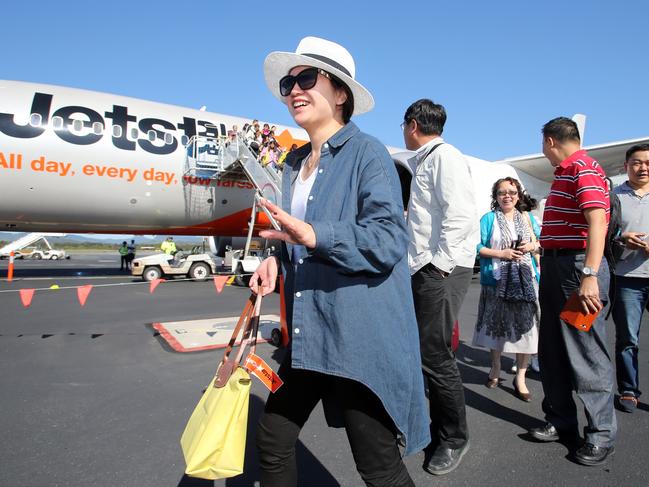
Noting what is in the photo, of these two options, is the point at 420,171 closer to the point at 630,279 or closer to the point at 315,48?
the point at 315,48

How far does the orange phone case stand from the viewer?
89.8 inches

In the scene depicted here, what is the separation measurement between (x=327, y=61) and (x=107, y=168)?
32.8 feet

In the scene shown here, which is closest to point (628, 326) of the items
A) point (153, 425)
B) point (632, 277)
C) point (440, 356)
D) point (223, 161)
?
point (632, 277)

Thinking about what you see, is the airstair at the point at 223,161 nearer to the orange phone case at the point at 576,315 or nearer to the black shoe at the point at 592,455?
the orange phone case at the point at 576,315

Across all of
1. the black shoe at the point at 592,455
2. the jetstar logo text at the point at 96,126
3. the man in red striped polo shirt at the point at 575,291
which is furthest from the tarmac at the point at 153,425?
the jetstar logo text at the point at 96,126

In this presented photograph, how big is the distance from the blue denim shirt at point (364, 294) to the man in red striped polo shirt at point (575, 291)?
1.50 metres

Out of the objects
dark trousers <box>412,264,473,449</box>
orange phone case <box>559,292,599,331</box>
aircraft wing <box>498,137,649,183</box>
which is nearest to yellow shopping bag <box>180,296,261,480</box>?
dark trousers <box>412,264,473,449</box>

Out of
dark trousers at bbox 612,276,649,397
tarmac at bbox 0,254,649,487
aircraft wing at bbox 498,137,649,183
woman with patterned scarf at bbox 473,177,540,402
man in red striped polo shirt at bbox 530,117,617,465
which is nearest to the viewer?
tarmac at bbox 0,254,649,487

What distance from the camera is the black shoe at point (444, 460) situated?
2.26 meters

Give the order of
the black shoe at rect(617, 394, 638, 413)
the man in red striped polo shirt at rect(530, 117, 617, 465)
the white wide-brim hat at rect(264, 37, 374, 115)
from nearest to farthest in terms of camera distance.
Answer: the white wide-brim hat at rect(264, 37, 374, 115) < the man in red striped polo shirt at rect(530, 117, 617, 465) < the black shoe at rect(617, 394, 638, 413)

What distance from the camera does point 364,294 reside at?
1.31 metres

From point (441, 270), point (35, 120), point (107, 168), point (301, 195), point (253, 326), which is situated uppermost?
point (35, 120)

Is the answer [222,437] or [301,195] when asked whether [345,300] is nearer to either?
[301,195]

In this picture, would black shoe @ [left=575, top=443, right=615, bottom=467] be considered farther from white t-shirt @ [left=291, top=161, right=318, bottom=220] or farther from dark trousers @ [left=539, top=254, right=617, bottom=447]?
white t-shirt @ [left=291, top=161, right=318, bottom=220]
